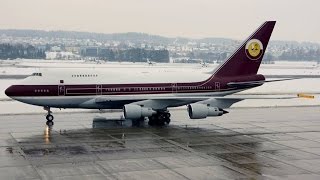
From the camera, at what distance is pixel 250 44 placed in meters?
40.4

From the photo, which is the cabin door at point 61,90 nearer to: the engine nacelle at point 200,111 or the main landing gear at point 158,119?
the main landing gear at point 158,119

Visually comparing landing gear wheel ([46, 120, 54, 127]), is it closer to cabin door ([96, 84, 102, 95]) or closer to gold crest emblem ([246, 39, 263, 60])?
cabin door ([96, 84, 102, 95])

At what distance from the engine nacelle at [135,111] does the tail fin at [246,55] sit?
27.1 feet

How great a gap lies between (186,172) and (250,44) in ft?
70.8

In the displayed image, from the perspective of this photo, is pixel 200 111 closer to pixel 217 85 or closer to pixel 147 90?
Answer: pixel 147 90

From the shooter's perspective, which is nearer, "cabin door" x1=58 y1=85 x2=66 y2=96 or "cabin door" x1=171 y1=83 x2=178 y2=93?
"cabin door" x1=58 y1=85 x2=66 y2=96

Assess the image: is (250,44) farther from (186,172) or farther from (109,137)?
(186,172)

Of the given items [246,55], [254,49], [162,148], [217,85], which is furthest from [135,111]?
[254,49]

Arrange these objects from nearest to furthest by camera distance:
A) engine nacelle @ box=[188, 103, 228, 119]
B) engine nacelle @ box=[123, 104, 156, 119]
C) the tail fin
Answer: engine nacelle @ box=[188, 103, 228, 119] < engine nacelle @ box=[123, 104, 156, 119] < the tail fin

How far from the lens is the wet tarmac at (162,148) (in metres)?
21.5

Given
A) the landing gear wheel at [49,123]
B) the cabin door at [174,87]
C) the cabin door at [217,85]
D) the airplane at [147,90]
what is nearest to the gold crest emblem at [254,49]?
the airplane at [147,90]

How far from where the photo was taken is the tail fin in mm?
40344

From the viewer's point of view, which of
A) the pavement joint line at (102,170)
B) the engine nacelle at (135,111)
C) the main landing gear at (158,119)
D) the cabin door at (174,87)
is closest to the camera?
the pavement joint line at (102,170)

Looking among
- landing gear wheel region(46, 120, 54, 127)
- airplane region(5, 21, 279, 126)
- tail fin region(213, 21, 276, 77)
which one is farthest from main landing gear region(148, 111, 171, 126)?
landing gear wheel region(46, 120, 54, 127)
